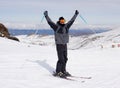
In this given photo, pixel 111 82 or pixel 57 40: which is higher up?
pixel 57 40

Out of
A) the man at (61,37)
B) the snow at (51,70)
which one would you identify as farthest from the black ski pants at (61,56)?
the snow at (51,70)

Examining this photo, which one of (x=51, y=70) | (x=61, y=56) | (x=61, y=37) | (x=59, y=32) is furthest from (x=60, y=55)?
(x=51, y=70)

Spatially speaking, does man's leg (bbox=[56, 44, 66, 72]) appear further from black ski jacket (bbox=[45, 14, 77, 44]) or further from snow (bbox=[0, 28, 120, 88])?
snow (bbox=[0, 28, 120, 88])

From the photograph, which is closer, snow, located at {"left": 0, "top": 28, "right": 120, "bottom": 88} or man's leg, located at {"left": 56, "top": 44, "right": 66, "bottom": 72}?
snow, located at {"left": 0, "top": 28, "right": 120, "bottom": 88}

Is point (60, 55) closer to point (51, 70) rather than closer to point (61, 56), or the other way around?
point (61, 56)

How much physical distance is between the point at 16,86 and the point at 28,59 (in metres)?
6.81

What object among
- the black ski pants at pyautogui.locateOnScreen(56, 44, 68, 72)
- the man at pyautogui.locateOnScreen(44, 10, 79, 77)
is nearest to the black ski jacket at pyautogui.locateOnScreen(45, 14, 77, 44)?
the man at pyautogui.locateOnScreen(44, 10, 79, 77)

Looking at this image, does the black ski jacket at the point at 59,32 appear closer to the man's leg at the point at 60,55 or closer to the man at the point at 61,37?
the man at the point at 61,37

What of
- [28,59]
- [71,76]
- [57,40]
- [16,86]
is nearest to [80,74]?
[71,76]

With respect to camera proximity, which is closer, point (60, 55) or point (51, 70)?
point (60, 55)

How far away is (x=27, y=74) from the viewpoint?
1552 cm

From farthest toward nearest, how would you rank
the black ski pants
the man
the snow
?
the black ski pants < the man < the snow

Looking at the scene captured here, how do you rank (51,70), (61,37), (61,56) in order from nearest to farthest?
(61,37)
(61,56)
(51,70)

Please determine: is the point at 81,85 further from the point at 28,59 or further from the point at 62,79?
the point at 28,59
